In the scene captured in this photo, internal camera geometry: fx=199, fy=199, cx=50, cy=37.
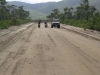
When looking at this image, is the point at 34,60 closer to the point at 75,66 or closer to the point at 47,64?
the point at 47,64

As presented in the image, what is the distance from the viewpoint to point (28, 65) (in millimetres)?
7250

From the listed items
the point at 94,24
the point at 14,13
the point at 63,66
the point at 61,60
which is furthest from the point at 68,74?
the point at 14,13

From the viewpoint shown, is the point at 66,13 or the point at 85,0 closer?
the point at 85,0

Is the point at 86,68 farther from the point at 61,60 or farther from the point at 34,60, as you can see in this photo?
the point at 34,60

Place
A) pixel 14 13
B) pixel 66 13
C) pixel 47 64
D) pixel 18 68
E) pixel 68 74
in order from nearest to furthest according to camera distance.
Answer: pixel 68 74, pixel 18 68, pixel 47 64, pixel 66 13, pixel 14 13

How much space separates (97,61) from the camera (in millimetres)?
8062

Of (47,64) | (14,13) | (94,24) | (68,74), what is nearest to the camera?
(68,74)

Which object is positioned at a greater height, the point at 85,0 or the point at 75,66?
the point at 85,0

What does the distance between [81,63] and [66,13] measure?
67608mm

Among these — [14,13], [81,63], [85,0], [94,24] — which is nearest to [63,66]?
[81,63]

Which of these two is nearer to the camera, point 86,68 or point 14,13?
Answer: point 86,68

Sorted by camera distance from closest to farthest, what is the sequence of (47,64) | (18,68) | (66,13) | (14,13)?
(18,68) < (47,64) < (66,13) < (14,13)

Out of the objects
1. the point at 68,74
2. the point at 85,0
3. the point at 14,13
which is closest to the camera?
the point at 68,74

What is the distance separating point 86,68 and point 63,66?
814 mm
